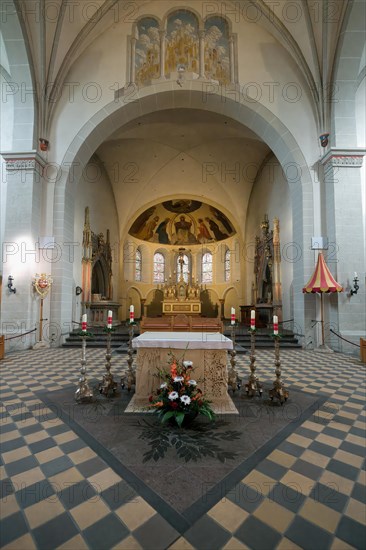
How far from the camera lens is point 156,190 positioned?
18.8 metres

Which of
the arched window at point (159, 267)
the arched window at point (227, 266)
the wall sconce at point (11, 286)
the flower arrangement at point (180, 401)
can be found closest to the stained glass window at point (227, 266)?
the arched window at point (227, 266)

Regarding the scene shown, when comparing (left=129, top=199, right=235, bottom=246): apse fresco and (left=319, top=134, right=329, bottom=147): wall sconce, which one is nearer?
(left=319, top=134, right=329, bottom=147): wall sconce

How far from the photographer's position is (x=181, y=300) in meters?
16.9

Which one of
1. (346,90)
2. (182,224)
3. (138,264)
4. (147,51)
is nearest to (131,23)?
(147,51)

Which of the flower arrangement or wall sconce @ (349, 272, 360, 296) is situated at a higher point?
wall sconce @ (349, 272, 360, 296)

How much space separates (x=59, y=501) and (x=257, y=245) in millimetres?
14868

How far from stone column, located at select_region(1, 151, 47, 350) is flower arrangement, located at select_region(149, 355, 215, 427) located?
7.07 meters

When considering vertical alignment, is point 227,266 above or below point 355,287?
above

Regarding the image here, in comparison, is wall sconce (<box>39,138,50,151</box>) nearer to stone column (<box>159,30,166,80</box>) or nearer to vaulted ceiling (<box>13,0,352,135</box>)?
vaulted ceiling (<box>13,0,352,135</box>)

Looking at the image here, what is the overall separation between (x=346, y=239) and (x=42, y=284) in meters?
9.82

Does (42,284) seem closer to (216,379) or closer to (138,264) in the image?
(216,379)

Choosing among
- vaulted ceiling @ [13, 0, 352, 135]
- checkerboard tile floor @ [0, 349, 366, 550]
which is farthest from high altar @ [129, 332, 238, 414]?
vaulted ceiling @ [13, 0, 352, 135]

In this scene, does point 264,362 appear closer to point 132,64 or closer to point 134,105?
point 134,105

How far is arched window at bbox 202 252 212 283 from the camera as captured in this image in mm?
21609
